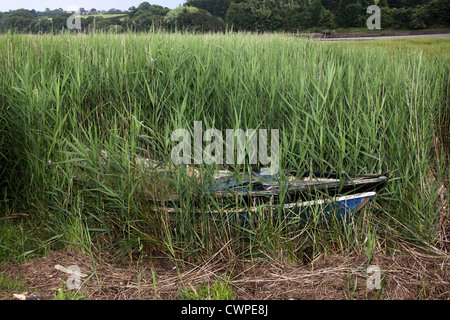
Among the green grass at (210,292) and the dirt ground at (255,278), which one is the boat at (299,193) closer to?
the dirt ground at (255,278)

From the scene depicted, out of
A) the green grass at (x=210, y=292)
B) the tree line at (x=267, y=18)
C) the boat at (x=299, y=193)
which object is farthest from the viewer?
the tree line at (x=267, y=18)

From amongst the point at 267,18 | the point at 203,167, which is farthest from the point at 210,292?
the point at 267,18

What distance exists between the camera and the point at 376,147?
334cm

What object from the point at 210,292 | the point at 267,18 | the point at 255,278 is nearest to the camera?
the point at 210,292

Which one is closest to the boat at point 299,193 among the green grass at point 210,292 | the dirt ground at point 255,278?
the dirt ground at point 255,278

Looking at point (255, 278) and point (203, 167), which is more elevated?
point (203, 167)

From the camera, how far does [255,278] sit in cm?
251

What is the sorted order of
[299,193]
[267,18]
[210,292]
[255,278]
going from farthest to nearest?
[267,18], [299,193], [255,278], [210,292]

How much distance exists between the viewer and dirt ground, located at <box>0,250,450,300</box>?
2428 millimetres

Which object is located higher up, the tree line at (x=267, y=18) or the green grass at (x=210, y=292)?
the tree line at (x=267, y=18)

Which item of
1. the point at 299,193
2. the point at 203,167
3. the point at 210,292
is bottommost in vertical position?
the point at 210,292

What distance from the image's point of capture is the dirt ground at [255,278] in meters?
2.43

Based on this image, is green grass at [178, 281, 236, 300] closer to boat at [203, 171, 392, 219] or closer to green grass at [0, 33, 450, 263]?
green grass at [0, 33, 450, 263]

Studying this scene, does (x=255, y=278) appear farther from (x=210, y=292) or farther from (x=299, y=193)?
(x=299, y=193)
